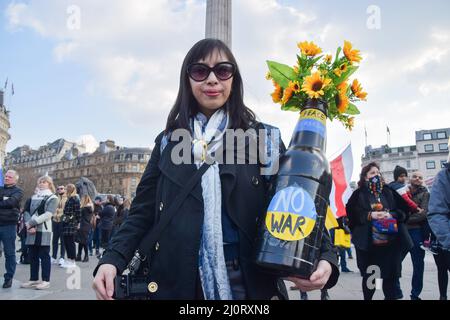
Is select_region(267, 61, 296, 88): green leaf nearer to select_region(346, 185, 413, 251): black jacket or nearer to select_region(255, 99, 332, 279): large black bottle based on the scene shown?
select_region(255, 99, 332, 279): large black bottle

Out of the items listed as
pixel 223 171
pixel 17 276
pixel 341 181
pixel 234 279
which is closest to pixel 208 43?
pixel 223 171

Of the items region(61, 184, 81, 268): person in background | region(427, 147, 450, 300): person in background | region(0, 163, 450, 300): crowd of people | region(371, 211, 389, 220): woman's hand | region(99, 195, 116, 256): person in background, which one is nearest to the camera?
region(427, 147, 450, 300): person in background

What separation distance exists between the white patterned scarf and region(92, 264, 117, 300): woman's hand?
0.38 m

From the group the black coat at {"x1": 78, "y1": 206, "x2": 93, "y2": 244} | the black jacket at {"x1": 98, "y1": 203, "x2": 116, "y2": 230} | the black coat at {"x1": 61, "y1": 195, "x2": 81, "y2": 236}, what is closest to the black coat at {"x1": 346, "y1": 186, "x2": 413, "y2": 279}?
the black coat at {"x1": 61, "y1": 195, "x2": 81, "y2": 236}

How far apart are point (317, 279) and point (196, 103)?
1.07m

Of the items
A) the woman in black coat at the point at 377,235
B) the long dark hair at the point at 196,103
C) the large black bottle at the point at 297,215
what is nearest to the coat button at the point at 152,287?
the large black bottle at the point at 297,215

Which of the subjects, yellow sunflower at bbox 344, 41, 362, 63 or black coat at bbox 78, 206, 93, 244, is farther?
black coat at bbox 78, 206, 93, 244

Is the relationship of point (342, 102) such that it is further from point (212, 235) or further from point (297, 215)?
point (212, 235)

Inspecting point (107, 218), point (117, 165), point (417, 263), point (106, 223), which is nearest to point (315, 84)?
point (417, 263)

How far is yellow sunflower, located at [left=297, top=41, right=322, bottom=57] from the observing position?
174cm

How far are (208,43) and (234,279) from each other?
3.79 ft

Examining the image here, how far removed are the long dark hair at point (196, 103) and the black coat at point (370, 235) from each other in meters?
3.91

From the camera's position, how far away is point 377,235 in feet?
16.4
